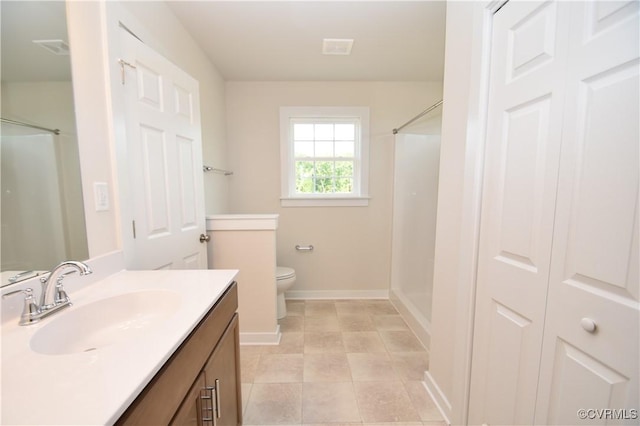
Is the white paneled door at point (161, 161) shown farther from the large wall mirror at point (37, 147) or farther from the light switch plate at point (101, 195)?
the large wall mirror at point (37, 147)

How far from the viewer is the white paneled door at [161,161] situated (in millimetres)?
1188

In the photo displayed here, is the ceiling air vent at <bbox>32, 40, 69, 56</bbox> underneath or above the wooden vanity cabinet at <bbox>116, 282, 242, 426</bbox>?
above

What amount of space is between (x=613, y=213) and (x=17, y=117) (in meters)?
1.75

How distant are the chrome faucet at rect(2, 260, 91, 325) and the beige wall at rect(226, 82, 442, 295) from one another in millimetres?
1966

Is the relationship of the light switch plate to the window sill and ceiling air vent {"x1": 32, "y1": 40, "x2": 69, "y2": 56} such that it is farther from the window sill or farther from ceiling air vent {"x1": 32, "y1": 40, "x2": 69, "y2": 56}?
the window sill

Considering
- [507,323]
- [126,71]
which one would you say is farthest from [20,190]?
[507,323]

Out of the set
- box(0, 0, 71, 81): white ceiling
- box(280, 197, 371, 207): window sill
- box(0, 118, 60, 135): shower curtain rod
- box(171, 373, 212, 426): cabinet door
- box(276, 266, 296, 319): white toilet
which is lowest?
box(276, 266, 296, 319): white toilet

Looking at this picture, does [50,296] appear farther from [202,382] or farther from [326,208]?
[326,208]

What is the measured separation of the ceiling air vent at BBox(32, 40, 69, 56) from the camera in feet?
2.92

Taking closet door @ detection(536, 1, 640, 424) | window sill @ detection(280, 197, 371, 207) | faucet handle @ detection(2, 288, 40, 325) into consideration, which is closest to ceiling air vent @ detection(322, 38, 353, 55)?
window sill @ detection(280, 197, 371, 207)

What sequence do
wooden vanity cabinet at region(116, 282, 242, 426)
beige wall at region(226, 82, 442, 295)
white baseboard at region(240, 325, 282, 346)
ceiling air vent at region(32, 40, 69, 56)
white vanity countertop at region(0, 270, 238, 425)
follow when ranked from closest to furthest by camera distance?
white vanity countertop at region(0, 270, 238, 425), wooden vanity cabinet at region(116, 282, 242, 426), ceiling air vent at region(32, 40, 69, 56), white baseboard at region(240, 325, 282, 346), beige wall at region(226, 82, 442, 295)

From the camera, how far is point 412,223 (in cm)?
239

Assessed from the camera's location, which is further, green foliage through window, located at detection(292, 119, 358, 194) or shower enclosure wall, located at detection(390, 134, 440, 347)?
green foliage through window, located at detection(292, 119, 358, 194)

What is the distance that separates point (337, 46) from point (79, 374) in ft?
7.56
